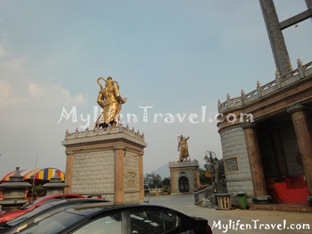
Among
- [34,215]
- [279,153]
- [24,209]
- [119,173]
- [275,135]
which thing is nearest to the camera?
[34,215]

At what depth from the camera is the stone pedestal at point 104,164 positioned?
18.7 metres

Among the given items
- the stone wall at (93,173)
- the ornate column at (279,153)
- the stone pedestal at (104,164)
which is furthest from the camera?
the stone wall at (93,173)

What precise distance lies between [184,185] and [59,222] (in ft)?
129

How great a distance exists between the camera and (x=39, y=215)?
5121 mm

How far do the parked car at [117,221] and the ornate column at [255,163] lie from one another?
1177 cm

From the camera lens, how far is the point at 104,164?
765 inches

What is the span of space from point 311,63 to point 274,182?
7957 mm

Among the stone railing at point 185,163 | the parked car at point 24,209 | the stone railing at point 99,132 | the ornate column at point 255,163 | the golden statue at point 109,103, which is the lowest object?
the parked car at point 24,209

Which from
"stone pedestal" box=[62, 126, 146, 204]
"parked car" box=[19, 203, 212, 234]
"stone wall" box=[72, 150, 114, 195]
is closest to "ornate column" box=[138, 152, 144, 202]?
"stone pedestal" box=[62, 126, 146, 204]

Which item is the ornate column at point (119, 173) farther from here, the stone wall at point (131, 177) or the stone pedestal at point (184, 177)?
the stone pedestal at point (184, 177)

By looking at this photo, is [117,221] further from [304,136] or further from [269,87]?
[269,87]

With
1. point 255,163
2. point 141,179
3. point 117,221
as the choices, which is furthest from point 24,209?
point 141,179

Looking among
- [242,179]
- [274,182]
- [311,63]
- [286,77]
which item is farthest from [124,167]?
[311,63]

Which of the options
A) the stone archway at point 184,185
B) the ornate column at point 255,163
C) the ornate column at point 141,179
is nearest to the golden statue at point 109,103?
the ornate column at point 141,179
